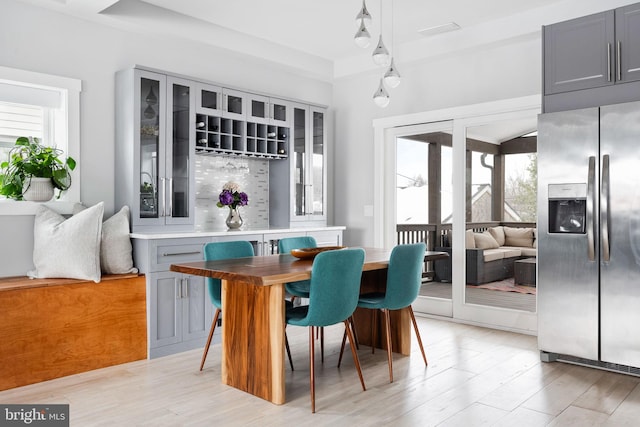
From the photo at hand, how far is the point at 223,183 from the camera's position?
17.1ft

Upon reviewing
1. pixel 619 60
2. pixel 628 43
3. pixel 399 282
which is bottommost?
pixel 399 282

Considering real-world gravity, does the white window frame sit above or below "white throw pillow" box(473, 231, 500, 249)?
above

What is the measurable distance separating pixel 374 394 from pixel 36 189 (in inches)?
109

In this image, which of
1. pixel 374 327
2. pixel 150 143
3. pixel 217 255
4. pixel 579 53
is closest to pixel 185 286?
pixel 217 255

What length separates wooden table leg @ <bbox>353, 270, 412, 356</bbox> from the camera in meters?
3.99

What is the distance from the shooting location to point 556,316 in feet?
12.2

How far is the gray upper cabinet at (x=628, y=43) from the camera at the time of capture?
3445mm

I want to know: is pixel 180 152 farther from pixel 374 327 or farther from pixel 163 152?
pixel 374 327

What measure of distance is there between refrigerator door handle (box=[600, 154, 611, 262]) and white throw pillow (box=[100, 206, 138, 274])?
11.0 feet

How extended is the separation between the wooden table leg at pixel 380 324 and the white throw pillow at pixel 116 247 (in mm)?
1829

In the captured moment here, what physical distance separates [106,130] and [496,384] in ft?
11.5

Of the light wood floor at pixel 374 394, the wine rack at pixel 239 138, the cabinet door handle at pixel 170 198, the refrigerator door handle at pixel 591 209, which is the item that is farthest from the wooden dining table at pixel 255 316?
the wine rack at pixel 239 138

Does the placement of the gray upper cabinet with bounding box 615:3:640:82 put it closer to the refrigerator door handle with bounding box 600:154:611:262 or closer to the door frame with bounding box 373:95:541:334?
the refrigerator door handle with bounding box 600:154:611:262

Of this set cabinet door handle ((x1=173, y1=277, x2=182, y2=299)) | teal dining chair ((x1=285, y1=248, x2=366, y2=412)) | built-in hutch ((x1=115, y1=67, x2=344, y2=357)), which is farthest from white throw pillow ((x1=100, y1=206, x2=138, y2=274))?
teal dining chair ((x1=285, y1=248, x2=366, y2=412))
